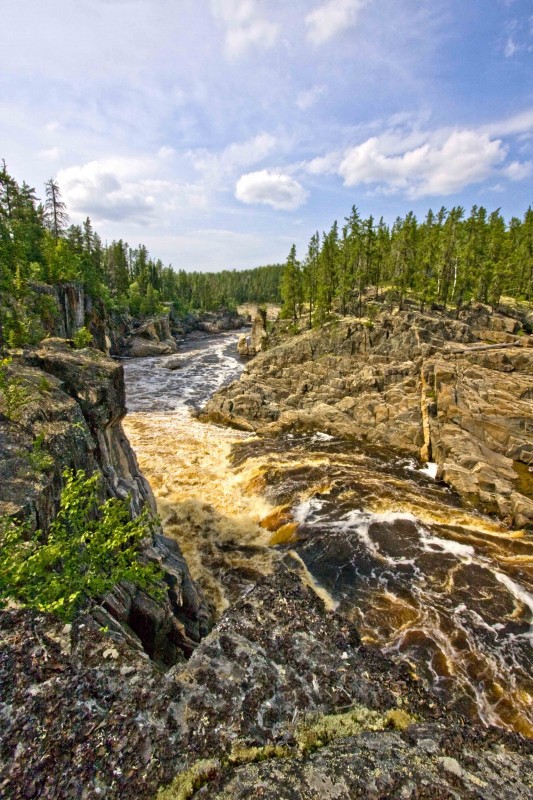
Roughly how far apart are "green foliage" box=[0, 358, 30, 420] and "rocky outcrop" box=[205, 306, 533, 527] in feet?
82.6

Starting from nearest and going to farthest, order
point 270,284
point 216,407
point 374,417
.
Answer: point 374,417 < point 216,407 < point 270,284

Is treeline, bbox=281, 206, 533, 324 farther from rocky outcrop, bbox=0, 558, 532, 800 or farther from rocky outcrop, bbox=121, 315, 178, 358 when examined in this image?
rocky outcrop, bbox=0, 558, 532, 800

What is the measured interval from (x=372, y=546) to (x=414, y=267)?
202ft

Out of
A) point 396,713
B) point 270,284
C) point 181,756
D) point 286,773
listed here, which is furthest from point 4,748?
point 270,284

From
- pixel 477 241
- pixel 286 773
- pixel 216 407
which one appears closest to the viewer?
pixel 286 773

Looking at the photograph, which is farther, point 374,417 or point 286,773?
point 374,417

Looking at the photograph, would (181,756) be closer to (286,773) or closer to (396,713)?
(286,773)

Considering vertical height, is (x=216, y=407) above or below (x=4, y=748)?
below

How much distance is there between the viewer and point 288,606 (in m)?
6.34

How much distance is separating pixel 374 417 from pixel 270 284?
14755 centimetres

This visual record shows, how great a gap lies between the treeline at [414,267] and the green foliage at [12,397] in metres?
51.5

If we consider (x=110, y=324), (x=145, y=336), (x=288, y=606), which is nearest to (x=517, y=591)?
(x=288, y=606)

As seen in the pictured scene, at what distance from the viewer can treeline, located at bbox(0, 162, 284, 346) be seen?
33469 mm

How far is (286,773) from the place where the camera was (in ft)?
13.6
